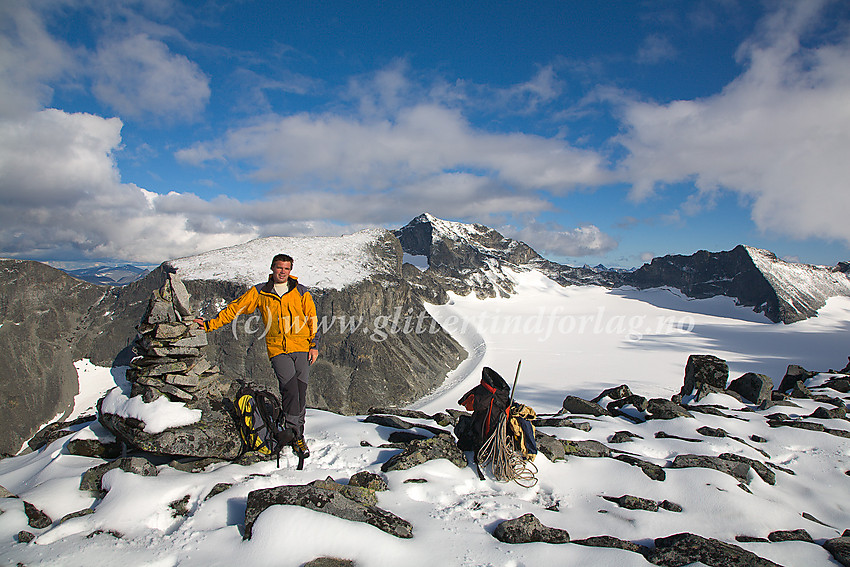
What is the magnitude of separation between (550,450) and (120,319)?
98625 mm

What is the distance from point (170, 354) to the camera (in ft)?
22.3

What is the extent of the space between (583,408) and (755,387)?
7.63 meters

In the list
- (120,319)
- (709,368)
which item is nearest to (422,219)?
(120,319)

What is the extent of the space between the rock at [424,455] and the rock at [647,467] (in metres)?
3.20

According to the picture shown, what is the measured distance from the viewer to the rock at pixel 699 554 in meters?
3.93

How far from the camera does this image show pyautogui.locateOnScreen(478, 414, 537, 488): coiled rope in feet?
19.9

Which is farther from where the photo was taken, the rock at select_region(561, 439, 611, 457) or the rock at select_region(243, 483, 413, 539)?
the rock at select_region(561, 439, 611, 457)

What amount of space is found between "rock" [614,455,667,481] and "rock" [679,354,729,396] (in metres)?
11.2

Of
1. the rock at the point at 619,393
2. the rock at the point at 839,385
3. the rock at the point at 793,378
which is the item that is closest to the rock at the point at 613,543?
the rock at the point at 619,393

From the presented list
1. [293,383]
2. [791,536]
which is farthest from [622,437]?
[293,383]

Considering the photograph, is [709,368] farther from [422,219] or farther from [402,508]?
[422,219]

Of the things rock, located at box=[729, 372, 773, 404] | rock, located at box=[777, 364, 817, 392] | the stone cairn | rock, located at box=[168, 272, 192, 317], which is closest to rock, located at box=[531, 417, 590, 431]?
the stone cairn

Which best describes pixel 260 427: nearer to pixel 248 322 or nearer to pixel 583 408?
pixel 583 408

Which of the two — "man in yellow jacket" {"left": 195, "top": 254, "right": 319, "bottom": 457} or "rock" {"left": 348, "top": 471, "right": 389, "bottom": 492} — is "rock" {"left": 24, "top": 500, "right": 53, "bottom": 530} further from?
"rock" {"left": 348, "top": 471, "right": 389, "bottom": 492}
